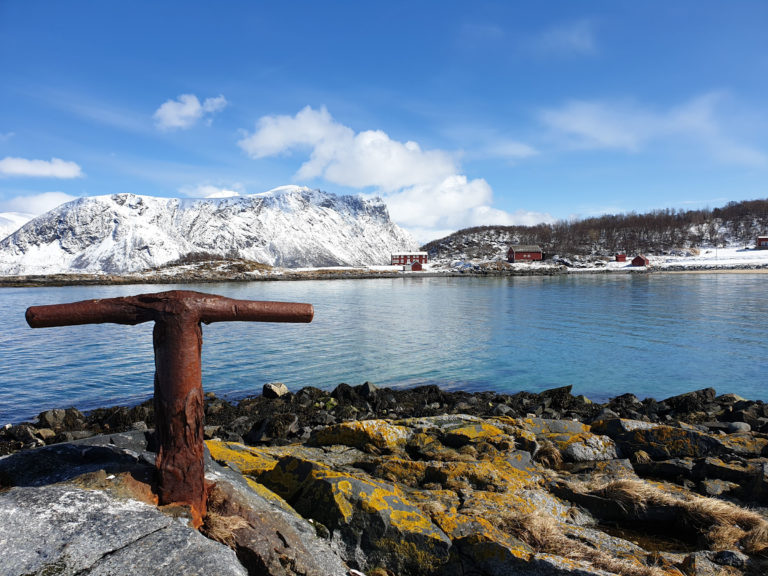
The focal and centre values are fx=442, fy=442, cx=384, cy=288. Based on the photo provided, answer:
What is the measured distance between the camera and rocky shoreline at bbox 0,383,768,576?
394 cm

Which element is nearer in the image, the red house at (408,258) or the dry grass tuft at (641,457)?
the dry grass tuft at (641,457)

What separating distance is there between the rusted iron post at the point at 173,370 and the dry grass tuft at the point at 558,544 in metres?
3.19

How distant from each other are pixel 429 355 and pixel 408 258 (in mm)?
146173

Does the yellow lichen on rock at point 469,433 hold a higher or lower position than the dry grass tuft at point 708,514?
higher

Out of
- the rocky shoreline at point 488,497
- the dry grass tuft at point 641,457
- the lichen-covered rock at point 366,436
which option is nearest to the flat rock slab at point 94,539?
the rocky shoreline at point 488,497

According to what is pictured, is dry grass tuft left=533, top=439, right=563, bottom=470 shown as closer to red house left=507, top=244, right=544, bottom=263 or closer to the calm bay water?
the calm bay water

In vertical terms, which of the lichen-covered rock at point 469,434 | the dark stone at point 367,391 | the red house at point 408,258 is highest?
the red house at point 408,258

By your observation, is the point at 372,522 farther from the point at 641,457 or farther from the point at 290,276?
the point at 290,276

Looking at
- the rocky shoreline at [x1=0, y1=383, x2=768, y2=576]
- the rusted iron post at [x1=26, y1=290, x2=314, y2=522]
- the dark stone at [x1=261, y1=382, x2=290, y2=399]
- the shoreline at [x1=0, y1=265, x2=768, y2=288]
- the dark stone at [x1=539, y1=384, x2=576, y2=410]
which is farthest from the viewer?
the shoreline at [x1=0, y1=265, x2=768, y2=288]

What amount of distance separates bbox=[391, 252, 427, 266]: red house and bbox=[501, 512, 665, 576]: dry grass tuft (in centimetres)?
16097

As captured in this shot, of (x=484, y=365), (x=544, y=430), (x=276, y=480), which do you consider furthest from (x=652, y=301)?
(x=276, y=480)

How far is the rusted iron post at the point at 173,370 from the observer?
354 cm

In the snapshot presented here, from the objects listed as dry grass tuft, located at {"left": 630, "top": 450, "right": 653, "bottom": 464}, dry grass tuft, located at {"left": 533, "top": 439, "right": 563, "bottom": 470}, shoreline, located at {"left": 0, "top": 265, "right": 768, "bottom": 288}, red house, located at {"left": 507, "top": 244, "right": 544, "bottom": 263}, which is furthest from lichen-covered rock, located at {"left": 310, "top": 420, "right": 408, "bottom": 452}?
red house, located at {"left": 507, "top": 244, "right": 544, "bottom": 263}

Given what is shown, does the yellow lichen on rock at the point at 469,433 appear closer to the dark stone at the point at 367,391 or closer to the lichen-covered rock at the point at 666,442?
the lichen-covered rock at the point at 666,442
